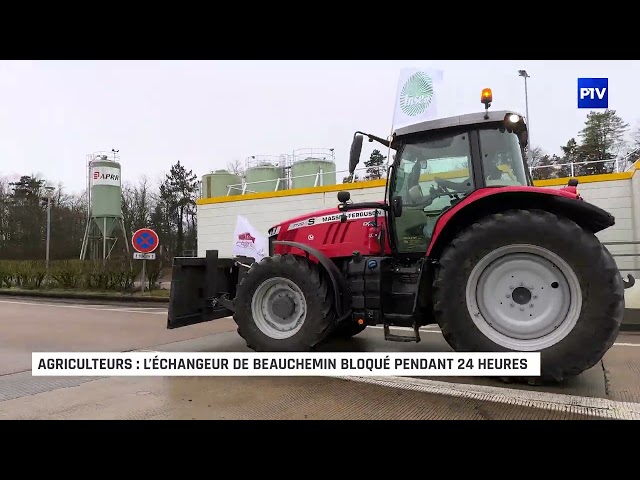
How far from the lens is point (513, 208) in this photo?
434 centimetres

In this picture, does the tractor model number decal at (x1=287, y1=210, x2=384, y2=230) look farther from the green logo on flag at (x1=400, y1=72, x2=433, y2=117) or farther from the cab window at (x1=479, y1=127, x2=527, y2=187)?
the green logo on flag at (x1=400, y1=72, x2=433, y2=117)

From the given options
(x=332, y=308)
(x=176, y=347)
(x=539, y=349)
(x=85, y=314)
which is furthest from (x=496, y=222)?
(x=85, y=314)

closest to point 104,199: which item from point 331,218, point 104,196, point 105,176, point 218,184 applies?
point 104,196

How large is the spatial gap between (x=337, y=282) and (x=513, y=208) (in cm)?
201

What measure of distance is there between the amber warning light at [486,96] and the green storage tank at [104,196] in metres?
30.4

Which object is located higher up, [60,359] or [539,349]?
[539,349]

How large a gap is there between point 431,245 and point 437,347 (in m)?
2.04

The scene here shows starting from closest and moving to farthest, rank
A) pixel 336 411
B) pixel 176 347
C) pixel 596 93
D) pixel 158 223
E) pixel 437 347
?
1. pixel 336 411
2. pixel 437 347
3. pixel 176 347
4. pixel 596 93
5. pixel 158 223

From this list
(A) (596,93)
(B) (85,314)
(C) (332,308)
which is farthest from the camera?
(B) (85,314)

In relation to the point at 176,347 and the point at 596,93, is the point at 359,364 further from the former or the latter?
the point at 596,93

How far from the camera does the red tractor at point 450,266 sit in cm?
396

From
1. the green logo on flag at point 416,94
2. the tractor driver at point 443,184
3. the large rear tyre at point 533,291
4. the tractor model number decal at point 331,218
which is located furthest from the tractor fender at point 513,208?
the green logo on flag at point 416,94

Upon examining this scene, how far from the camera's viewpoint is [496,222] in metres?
4.16
